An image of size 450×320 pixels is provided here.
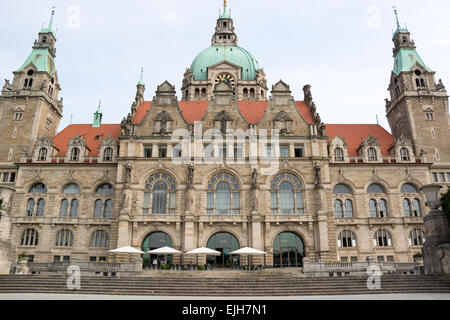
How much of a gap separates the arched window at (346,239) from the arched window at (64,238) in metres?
30.1

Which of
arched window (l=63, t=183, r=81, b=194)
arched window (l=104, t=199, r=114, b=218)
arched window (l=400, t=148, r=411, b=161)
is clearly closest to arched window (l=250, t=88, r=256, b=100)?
arched window (l=400, t=148, r=411, b=161)

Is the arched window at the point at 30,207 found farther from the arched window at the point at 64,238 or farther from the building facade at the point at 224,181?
the arched window at the point at 64,238

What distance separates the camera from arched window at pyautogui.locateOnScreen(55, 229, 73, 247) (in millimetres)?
38094

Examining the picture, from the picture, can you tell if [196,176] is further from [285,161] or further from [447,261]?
[447,261]

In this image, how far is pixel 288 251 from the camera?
117 feet

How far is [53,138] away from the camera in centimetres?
4759

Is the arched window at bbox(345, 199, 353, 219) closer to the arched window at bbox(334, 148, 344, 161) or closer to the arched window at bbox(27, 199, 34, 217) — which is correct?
the arched window at bbox(334, 148, 344, 161)

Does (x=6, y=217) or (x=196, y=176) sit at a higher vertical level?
(x=196, y=176)

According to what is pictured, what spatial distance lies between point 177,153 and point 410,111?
31138 mm

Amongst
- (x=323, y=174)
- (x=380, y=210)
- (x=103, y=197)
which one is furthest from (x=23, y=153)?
(x=380, y=210)

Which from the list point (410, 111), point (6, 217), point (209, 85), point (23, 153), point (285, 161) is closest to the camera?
point (6, 217)

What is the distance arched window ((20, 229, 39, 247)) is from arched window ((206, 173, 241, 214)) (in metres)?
19.7

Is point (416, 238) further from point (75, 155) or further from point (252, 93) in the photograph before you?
point (75, 155)

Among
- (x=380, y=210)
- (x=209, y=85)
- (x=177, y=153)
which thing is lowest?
(x=380, y=210)
